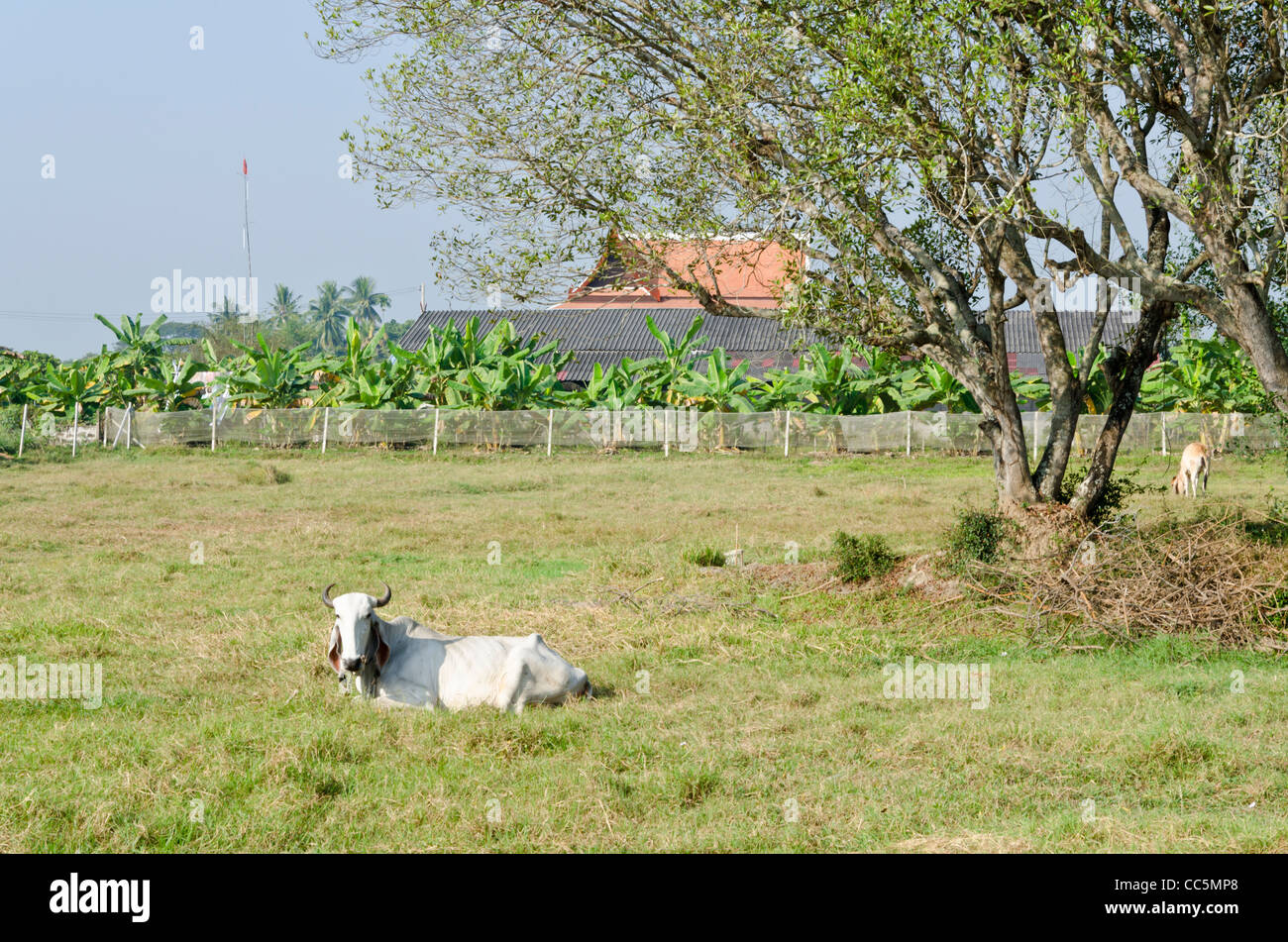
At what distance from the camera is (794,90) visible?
39.3 feet

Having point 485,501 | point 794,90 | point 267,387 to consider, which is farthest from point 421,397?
point 794,90

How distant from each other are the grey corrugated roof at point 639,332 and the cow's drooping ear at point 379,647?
32.5m

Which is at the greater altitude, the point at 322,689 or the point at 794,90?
the point at 794,90

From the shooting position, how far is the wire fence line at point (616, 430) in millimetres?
28891

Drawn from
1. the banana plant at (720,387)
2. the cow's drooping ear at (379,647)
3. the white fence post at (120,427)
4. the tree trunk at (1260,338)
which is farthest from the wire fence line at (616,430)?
the cow's drooping ear at (379,647)

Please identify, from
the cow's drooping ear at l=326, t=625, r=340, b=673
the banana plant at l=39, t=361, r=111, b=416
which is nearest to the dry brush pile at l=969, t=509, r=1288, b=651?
the cow's drooping ear at l=326, t=625, r=340, b=673

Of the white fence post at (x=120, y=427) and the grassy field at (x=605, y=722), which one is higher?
the white fence post at (x=120, y=427)

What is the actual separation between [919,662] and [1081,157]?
512 cm

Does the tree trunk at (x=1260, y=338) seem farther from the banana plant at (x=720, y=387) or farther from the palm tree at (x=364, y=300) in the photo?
the palm tree at (x=364, y=300)

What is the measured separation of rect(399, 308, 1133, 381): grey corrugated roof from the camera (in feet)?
139

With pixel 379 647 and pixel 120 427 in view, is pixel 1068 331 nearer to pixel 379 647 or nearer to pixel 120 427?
pixel 120 427

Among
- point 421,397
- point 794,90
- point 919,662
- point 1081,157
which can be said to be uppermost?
point 794,90

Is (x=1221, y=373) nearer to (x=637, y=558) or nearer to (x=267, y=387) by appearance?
→ (x=637, y=558)
